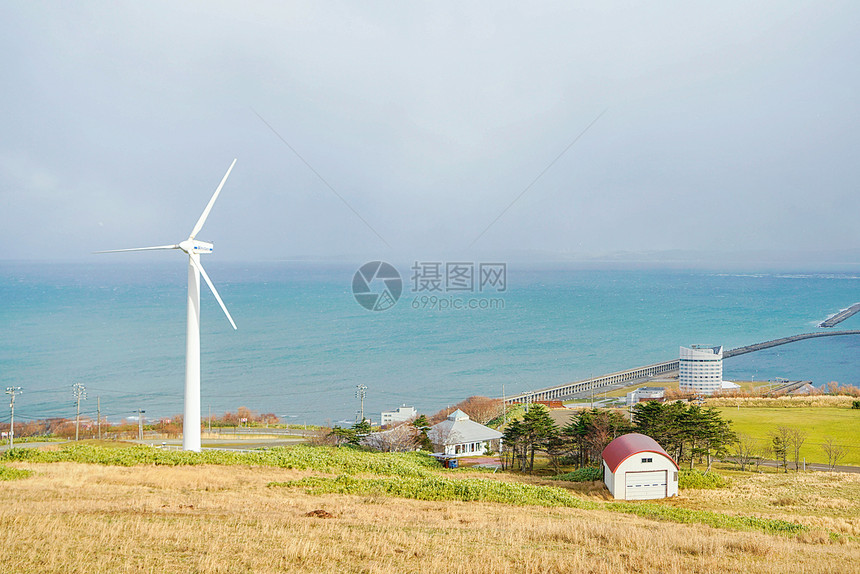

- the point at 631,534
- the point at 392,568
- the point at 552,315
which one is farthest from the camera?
the point at 552,315

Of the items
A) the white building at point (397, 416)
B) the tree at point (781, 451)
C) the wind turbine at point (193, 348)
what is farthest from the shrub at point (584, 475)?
the white building at point (397, 416)

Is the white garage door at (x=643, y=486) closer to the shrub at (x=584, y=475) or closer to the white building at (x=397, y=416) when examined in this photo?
the shrub at (x=584, y=475)

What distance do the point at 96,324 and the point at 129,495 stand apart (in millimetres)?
112934

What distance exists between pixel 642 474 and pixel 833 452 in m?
14.4

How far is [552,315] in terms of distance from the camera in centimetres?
13988

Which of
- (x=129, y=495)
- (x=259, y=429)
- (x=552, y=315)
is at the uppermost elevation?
(x=552, y=315)

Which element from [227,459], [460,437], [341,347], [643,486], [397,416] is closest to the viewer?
[643,486]

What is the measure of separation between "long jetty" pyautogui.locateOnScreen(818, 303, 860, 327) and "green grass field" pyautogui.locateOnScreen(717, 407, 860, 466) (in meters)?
129

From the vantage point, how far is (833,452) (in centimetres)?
3038

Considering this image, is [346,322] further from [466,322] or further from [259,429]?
[259,429]

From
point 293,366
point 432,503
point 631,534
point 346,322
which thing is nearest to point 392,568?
point 631,534

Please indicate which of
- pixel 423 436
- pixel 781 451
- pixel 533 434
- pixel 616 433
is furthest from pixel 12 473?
pixel 781 451

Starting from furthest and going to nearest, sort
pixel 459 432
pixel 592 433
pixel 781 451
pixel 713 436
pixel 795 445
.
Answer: pixel 459 432, pixel 795 445, pixel 781 451, pixel 713 436, pixel 592 433

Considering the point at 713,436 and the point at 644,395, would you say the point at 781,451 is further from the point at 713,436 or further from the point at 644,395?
the point at 644,395
